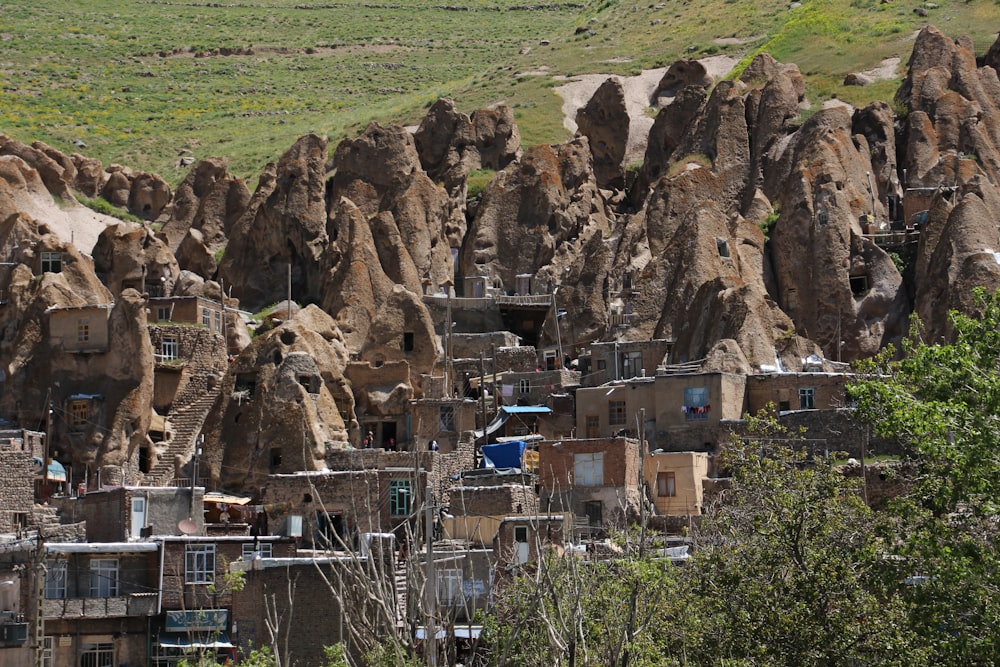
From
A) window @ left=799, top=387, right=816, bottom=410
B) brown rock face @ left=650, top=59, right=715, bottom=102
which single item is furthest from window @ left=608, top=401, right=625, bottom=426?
brown rock face @ left=650, top=59, right=715, bottom=102

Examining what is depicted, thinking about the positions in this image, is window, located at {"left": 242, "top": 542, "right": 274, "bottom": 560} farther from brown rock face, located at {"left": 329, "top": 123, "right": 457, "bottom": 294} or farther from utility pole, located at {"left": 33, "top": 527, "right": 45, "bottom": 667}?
brown rock face, located at {"left": 329, "top": 123, "right": 457, "bottom": 294}

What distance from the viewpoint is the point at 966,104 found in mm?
106500

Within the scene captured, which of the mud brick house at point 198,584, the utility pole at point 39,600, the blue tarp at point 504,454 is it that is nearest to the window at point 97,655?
the mud brick house at point 198,584

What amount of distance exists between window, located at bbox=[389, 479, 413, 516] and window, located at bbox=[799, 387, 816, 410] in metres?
18.2

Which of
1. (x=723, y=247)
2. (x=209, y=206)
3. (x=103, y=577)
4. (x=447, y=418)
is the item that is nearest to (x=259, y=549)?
(x=103, y=577)

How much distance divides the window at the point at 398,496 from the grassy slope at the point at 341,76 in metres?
62.6

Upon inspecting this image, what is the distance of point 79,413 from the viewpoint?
76625 millimetres

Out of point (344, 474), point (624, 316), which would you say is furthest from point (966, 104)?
point (344, 474)

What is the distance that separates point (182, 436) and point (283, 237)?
2650 cm

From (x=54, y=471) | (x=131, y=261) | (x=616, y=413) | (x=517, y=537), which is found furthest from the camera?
(x=131, y=261)

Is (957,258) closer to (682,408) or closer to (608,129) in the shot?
(682,408)

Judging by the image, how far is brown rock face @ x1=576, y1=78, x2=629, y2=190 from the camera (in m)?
124

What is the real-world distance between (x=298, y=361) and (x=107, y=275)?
75.9 ft

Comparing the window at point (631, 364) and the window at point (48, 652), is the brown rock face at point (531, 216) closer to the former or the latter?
the window at point (631, 364)
